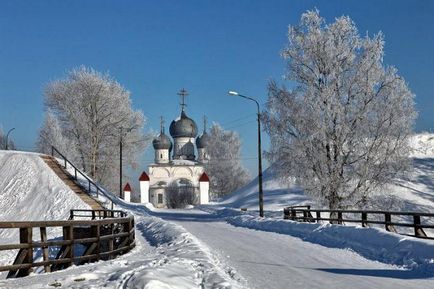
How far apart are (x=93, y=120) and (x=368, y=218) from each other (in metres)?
41.5

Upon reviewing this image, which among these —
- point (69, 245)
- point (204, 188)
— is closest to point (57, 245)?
point (69, 245)

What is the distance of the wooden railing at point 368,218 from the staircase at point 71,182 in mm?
17280

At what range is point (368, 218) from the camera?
3084cm

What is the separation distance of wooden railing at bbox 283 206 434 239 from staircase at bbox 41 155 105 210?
17.3 meters

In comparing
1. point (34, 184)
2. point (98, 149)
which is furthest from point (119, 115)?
point (34, 184)

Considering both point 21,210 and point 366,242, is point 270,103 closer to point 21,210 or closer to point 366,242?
point 366,242

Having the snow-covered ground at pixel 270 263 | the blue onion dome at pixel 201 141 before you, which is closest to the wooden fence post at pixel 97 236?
the snow-covered ground at pixel 270 263

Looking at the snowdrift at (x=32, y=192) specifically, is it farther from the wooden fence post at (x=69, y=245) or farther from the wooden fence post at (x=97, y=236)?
the wooden fence post at (x=69, y=245)

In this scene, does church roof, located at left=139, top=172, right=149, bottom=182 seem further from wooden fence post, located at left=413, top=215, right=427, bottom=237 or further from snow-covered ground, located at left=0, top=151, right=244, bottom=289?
wooden fence post, located at left=413, top=215, right=427, bottom=237

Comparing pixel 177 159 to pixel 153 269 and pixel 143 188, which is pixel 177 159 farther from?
pixel 153 269

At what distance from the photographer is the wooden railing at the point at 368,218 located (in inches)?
691

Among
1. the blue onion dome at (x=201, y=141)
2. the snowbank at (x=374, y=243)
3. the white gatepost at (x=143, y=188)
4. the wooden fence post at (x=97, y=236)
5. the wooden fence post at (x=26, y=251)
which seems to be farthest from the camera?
the blue onion dome at (x=201, y=141)

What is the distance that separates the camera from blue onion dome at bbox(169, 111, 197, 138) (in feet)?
367

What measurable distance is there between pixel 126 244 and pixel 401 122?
56.9ft
